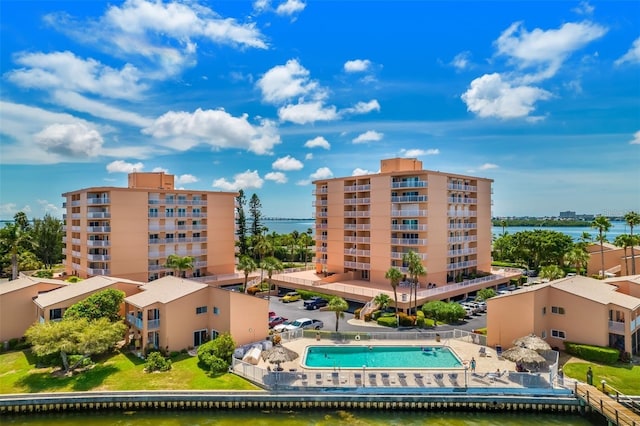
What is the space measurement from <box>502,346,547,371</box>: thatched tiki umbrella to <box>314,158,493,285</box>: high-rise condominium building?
24.6 metres

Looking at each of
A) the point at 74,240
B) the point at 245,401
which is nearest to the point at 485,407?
the point at 245,401

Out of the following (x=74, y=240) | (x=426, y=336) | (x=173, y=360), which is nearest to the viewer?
(x=173, y=360)

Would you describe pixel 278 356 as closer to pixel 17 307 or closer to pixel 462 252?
pixel 17 307

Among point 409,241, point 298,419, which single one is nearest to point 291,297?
point 409,241

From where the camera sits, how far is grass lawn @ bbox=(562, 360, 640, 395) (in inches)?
1080

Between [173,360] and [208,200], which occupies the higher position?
[208,200]

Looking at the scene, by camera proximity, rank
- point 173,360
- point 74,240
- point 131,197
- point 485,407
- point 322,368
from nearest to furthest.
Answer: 1. point 485,407
2. point 322,368
3. point 173,360
4. point 131,197
5. point 74,240

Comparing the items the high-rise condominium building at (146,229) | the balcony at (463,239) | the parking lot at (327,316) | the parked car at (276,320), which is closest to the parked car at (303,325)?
the parking lot at (327,316)

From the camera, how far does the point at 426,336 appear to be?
36094mm

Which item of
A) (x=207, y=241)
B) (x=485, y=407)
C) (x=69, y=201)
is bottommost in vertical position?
(x=485, y=407)

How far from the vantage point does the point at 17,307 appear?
37656 mm

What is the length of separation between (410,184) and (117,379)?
39.6 m

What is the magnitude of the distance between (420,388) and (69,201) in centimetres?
5956

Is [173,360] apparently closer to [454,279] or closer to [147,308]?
[147,308]
